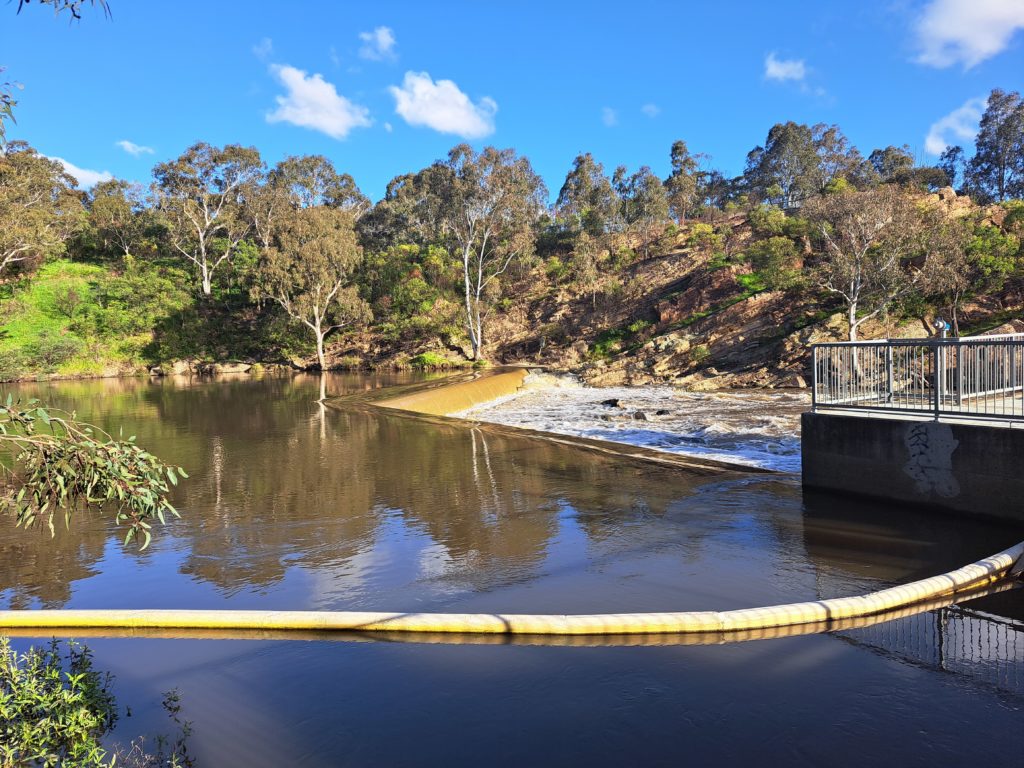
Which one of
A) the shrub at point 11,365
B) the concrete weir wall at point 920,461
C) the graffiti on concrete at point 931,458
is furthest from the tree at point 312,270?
the graffiti on concrete at point 931,458

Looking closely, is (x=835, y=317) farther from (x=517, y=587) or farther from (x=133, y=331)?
(x=133, y=331)

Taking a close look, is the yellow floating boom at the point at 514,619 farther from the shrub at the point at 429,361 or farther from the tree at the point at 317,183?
the tree at the point at 317,183

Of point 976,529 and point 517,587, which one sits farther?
point 976,529

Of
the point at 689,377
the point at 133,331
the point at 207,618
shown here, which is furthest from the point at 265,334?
the point at 207,618

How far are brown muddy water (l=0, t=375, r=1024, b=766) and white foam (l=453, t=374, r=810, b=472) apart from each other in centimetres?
278

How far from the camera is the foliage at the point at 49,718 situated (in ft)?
13.2

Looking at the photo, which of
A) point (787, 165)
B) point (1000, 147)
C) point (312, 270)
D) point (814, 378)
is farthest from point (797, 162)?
point (814, 378)

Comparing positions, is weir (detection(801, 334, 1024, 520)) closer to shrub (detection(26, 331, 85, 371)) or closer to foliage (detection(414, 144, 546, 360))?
foliage (detection(414, 144, 546, 360))

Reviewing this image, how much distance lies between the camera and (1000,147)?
186 ft

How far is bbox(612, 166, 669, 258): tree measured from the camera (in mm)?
59334

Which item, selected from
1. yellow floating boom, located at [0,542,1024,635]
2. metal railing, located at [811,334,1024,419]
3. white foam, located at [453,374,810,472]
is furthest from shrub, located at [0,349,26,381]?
metal railing, located at [811,334,1024,419]

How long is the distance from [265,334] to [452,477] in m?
44.0

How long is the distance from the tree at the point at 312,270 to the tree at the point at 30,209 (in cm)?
1654

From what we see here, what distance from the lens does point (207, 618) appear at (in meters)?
6.54
